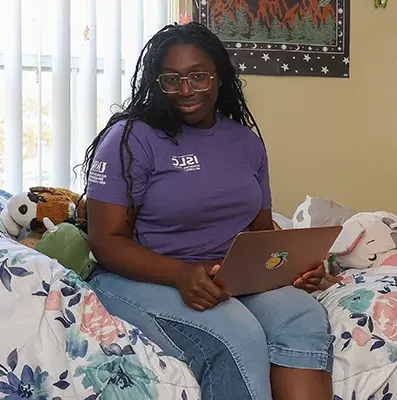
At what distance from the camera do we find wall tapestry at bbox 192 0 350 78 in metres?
2.29

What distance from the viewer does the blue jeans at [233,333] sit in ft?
3.60

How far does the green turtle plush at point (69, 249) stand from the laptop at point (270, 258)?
13.4 inches

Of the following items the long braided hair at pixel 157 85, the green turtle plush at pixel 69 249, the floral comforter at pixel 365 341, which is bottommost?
the floral comforter at pixel 365 341

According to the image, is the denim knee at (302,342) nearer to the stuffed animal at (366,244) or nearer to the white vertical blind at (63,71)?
the stuffed animal at (366,244)

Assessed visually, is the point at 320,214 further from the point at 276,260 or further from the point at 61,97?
the point at 61,97

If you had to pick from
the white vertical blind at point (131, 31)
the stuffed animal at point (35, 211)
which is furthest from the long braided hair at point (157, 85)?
Answer: the white vertical blind at point (131, 31)

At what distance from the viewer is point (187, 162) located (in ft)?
4.40

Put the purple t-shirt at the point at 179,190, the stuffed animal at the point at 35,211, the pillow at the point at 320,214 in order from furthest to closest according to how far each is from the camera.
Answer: the pillow at the point at 320,214, the stuffed animal at the point at 35,211, the purple t-shirt at the point at 179,190

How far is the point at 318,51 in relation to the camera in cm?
238

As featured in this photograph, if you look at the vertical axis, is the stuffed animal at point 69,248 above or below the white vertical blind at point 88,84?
below

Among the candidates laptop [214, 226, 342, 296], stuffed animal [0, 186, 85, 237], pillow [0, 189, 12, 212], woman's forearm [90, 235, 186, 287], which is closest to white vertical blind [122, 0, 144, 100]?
pillow [0, 189, 12, 212]

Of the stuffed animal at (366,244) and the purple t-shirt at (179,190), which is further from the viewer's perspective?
the stuffed animal at (366,244)

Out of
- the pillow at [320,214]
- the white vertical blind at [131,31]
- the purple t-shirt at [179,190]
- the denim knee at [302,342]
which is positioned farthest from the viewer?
the white vertical blind at [131,31]

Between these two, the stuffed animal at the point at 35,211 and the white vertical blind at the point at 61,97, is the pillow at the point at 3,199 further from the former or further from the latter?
the white vertical blind at the point at 61,97
